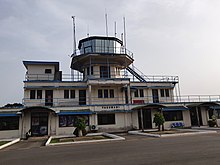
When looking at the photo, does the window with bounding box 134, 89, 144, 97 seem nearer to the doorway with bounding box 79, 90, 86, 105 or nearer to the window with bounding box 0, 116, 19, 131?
the doorway with bounding box 79, 90, 86, 105

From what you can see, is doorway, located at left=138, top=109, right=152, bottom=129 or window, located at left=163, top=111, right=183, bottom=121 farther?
window, located at left=163, top=111, right=183, bottom=121

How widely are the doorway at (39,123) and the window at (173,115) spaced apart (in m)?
16.0

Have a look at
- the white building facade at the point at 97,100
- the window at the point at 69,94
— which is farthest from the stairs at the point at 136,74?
the window at the point at 69,94

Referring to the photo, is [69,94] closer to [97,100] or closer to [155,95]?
[97,100]

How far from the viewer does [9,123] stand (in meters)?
22.0

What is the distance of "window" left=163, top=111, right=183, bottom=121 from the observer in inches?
1068

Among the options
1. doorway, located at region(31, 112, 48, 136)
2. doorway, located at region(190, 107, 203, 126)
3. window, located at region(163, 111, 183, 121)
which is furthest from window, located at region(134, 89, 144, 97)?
doorway, located at region(31, 112, 48, 136)

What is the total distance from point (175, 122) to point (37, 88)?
19636 mm

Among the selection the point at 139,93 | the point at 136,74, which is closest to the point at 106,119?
the point at 139,93

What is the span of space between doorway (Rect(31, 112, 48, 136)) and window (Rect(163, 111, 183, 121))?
16.0m

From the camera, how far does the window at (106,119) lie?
24.8m

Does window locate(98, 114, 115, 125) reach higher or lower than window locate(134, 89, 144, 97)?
lower

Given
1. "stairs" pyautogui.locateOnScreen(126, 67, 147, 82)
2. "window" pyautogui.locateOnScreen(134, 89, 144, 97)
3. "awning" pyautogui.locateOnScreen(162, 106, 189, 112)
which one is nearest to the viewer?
"awning" pyautogui.locateOnScreen(162, 106, 189, 112)

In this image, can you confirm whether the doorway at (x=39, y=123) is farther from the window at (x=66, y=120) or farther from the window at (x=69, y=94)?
the window at (x=69, y=94)
